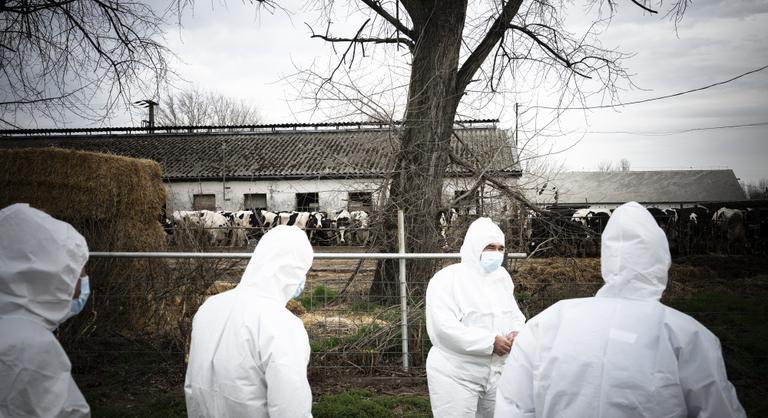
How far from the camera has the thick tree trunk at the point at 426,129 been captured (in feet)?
23.7

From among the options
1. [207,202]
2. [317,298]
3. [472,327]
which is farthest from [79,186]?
[207,202]

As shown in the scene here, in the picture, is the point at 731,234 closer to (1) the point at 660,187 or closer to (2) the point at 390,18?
(2) the point at 390,18

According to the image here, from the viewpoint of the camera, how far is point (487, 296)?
11.4ft

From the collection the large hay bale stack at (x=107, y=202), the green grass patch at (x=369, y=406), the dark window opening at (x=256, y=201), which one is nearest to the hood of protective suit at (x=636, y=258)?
the green grass patch at (x=369, y=406)

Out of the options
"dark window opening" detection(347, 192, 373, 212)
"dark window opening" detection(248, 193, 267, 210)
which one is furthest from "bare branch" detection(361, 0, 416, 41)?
"dark window opening" detection(248, 193, 267, 210)

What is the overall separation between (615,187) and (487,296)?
49438 millimetres

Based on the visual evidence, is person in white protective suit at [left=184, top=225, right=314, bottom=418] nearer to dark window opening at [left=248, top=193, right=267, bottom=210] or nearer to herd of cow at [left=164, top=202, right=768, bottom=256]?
herd of cow at [left=164, top=202, right=768, bottom=256]

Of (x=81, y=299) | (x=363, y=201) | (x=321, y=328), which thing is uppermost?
(x=363, y=201)

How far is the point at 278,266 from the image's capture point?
244 centimetres

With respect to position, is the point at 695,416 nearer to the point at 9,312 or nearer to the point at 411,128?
the point at 9,312

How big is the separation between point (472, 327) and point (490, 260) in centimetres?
47

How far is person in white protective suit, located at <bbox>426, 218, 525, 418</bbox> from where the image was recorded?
127 inches

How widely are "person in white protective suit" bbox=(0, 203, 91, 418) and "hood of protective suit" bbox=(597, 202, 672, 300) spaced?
88.0 inches

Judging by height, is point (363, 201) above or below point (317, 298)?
above
